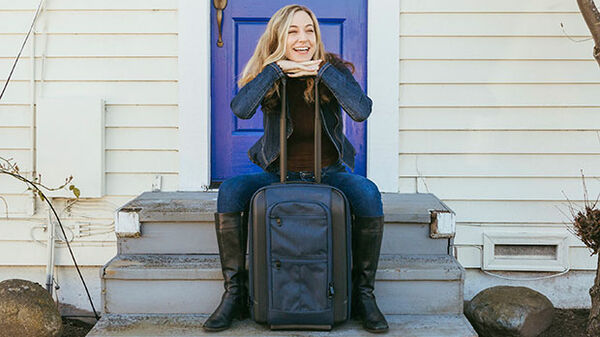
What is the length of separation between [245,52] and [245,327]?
5.61 feet

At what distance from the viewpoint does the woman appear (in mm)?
2273

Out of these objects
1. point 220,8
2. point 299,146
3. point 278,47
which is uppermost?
point 220,8

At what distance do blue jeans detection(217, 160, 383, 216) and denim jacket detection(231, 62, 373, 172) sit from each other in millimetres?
101

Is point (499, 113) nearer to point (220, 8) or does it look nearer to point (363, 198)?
point (363, 198)

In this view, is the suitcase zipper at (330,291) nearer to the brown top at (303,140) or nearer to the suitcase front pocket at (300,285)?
the suitcase front pocket at (300,285)

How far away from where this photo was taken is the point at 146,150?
10.8 ft

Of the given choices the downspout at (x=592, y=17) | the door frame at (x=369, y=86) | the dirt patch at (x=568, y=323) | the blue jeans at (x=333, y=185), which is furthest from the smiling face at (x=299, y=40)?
the dirt patch at (x=568, y=323)

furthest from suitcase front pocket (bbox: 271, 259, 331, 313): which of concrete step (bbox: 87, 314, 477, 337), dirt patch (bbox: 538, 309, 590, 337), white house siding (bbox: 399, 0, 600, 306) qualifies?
dirt patch (bbox: 538, 309, 590, 337)

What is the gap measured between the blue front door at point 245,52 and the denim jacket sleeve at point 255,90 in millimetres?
1043

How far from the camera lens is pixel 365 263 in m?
2.27

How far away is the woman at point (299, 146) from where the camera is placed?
227 centimetres

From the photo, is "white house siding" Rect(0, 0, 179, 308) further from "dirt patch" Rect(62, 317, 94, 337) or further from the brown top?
the brown top

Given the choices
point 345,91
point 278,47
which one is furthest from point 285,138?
point 278,47

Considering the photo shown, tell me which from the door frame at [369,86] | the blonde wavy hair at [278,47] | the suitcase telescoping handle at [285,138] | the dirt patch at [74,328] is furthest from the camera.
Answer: the door frame at [369,86]
